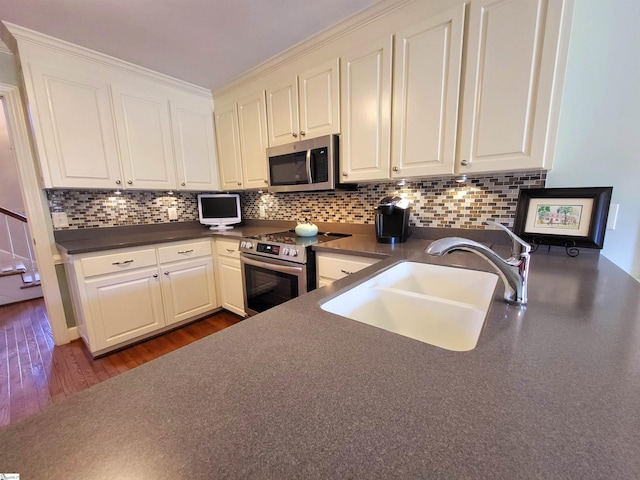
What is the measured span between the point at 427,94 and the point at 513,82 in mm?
393

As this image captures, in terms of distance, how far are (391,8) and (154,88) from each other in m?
2.06

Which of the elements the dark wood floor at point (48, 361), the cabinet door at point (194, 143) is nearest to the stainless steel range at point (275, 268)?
the dark wood floor at point (48, 361)

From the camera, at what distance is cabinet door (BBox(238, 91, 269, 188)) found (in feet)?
7.33

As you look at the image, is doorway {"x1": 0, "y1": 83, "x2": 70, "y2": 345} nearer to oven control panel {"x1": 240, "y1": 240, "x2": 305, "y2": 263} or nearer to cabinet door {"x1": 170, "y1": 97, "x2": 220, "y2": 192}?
cabinet door {"x1": 170, "y1": 97, "x2": 220, "y2": 192}

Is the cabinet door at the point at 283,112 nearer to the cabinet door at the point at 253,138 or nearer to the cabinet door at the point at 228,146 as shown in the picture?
the cabinet door at the point at 253,138

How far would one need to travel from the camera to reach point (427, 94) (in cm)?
142

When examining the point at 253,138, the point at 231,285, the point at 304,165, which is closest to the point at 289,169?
the point at 304,165

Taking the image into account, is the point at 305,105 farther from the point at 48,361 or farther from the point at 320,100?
the point at 48,361

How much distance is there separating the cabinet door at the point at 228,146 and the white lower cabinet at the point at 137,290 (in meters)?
0.73

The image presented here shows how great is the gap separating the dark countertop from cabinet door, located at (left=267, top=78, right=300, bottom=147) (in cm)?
185

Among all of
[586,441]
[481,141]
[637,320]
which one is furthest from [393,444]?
[481,141]

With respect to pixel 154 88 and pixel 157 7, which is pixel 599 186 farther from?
pixel 154 88

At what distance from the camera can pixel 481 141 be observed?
4.29 ft

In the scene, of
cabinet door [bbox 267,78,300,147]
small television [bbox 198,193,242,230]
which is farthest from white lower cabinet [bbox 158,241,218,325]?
cabinet door [bbox 267,78,300,147]
